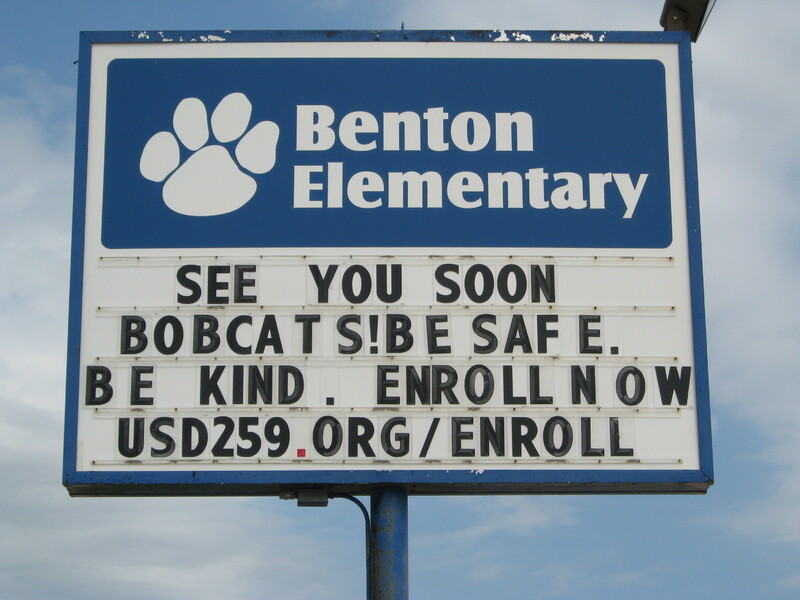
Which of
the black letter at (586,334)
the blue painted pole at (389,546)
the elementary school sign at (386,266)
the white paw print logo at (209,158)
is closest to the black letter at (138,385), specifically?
the elementary school sign at (386,266)

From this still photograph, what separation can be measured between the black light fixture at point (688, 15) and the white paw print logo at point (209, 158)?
308cm

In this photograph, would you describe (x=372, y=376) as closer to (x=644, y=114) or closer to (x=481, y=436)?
(x=481, y=436)

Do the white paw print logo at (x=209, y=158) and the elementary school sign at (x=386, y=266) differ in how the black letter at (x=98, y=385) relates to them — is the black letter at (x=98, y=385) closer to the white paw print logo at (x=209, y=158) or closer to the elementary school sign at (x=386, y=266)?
the elementary school sign at (x=386, y=266)

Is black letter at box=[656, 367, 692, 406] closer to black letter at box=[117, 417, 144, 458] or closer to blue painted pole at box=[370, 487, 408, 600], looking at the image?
blue painted pole at box=[370, 487, 408, 600]

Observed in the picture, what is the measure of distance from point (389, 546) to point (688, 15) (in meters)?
4.45

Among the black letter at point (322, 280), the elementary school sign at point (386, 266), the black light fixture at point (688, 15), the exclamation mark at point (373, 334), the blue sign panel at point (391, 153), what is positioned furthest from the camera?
the black light fixture at point (688, 15)

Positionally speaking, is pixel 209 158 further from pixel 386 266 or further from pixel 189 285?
pixel 386 266

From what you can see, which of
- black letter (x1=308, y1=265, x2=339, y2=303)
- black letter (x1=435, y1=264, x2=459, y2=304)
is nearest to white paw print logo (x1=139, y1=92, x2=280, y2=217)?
black letter (x1=308, y1=265, x2=339, y2=303)

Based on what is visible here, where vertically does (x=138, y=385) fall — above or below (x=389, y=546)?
above

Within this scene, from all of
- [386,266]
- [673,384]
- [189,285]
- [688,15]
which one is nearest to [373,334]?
[386,266]

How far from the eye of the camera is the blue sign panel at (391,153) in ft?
28.0

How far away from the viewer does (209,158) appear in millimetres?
8734

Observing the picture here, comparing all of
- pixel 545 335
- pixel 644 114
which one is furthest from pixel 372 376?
pixel 644 114

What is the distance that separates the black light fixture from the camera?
371 inches
